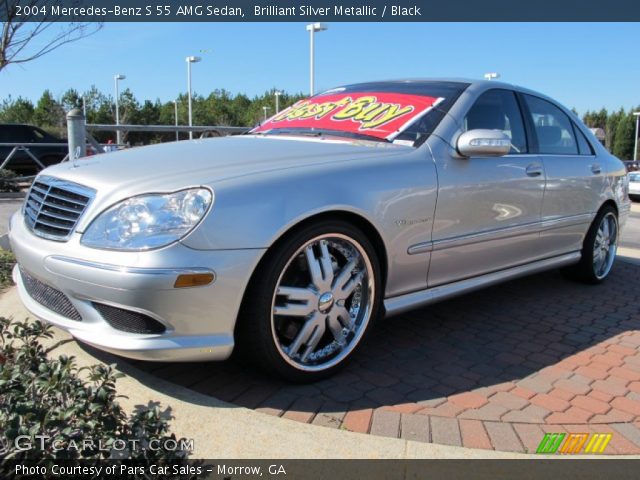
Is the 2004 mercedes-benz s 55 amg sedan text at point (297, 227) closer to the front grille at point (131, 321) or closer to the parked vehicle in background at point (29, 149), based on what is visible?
the front grille at point (131, 321)

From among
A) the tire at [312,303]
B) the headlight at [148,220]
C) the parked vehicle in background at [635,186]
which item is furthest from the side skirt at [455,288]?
the parked vehicle in background at [635,186]

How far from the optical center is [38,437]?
4.96ft

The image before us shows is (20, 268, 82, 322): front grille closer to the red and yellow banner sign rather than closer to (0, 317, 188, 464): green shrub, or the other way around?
(0, 317, 188, 464): green shrub

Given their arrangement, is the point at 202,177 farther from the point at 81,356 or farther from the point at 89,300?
the point at 81,356

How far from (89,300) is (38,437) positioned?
3.15 feet

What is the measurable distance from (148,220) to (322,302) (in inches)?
36.0

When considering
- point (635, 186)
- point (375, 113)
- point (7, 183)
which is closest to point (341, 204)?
point (375, 113)

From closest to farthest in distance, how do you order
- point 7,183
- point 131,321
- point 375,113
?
point 131,321 < point 375,113 < point 7,183

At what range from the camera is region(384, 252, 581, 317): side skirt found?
10.2 feet

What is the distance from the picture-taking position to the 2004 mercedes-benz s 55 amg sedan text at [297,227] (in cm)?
235

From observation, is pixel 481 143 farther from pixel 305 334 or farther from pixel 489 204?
Result: pixel 305 334

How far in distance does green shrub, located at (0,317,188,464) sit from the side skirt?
1641mm

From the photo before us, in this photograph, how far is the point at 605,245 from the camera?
502 cm
